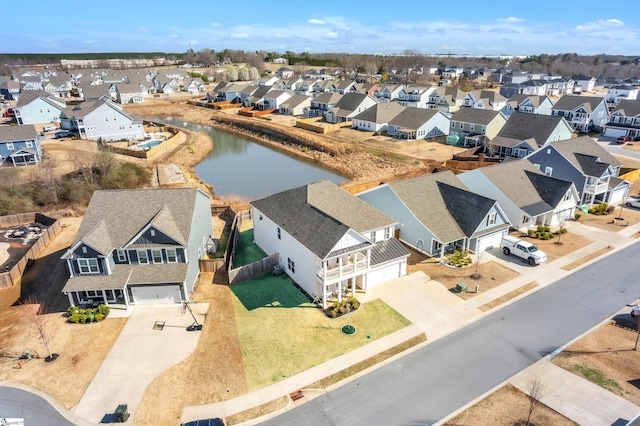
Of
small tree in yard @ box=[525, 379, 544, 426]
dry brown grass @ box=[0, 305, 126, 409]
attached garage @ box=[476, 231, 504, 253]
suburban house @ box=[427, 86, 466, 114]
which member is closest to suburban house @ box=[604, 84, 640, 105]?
suburban house @ box=[427, 86, 466, 114]

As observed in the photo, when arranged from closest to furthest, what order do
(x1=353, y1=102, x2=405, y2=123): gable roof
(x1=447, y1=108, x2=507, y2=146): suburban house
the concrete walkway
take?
the concrete walkway, (x1=447, y1=108, x2=507, y2=146): suburban house, (x1=353, y1=102, x2=405, y2=123): gable roof

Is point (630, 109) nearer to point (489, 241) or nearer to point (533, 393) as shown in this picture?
point (489, 241)

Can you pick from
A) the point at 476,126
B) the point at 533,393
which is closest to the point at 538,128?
the point at 476,126

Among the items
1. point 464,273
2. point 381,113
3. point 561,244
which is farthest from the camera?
point 381,113

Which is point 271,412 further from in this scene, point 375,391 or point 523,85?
point 523,85

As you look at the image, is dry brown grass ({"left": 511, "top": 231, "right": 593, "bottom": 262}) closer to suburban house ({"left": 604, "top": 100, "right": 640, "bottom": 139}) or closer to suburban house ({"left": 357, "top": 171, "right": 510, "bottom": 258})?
suburban house ({"left": 357, "top": 171, "right": 510, "bottom": 258})
